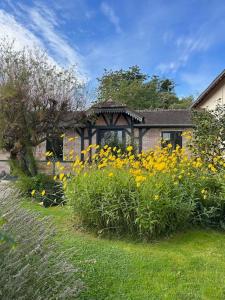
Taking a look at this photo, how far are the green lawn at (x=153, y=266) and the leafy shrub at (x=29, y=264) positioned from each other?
30.7 inches

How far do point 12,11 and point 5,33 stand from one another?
430cm

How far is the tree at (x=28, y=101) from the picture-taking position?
1195cm

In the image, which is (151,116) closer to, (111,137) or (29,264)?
(111,137)

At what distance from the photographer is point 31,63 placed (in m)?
13.4

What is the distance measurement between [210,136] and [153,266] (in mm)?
4638

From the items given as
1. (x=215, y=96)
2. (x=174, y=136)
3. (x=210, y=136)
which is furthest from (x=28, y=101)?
(x=174, y=136)

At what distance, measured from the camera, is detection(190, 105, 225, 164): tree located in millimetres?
8008

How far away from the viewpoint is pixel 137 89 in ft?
116

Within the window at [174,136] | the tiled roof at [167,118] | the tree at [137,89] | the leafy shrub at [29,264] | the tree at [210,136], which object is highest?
the tree at [137,89]

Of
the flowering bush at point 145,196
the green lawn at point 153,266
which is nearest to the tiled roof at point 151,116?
the flowering bush at point 145,196

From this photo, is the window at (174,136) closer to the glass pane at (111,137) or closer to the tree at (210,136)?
the glass pane at (111,137)

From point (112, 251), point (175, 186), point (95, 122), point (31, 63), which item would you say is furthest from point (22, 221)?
point (95, 122)

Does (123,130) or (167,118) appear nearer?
(123,130)

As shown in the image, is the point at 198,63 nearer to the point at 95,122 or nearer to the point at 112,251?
the point at 95,122
